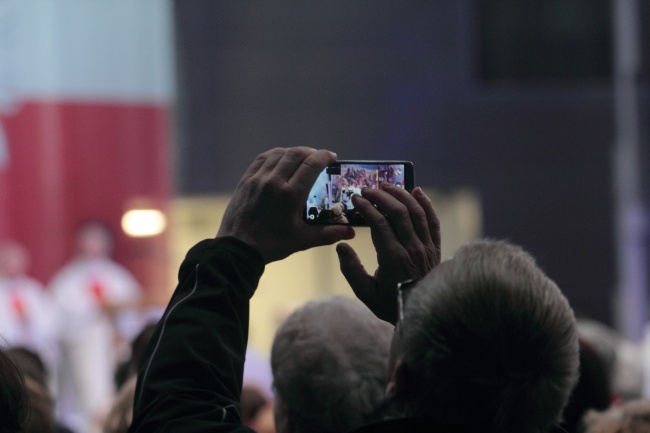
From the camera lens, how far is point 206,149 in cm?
1037

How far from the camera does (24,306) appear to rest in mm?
6574

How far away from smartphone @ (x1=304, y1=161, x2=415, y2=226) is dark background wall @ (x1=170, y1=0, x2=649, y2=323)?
8.99 meters

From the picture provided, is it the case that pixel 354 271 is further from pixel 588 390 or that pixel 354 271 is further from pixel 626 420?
pixel 588 390

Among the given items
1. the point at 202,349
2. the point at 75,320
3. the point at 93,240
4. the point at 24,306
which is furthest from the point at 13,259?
the point at 202,349

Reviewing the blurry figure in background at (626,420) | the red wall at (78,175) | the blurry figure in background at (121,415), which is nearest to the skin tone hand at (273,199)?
the blurry figure in background at (626,420)

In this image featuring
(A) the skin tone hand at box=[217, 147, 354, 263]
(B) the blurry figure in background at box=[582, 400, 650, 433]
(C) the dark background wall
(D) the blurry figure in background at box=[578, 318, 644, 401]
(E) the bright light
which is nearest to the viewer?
(A) the skin tone hand at box=[217, 147, 354, 263]

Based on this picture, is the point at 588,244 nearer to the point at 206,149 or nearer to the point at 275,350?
the point at 206,149

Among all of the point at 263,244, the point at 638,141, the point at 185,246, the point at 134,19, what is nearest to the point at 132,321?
the point at 134,19

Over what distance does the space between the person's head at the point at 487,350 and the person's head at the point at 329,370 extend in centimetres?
57

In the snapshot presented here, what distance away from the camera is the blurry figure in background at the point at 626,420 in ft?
6.38

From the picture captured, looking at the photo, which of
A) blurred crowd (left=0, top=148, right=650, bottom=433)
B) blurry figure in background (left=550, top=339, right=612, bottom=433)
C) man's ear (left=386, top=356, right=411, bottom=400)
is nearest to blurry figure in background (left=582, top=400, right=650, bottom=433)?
blurry figure in background (left=550, top=339, right=612, bottom=433)

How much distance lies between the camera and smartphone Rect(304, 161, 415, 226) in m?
1.37

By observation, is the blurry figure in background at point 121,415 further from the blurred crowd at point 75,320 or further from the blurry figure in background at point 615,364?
the blurred crowd at point 75,320

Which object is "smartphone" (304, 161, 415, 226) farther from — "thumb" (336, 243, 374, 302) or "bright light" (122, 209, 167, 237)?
"bright light" (122, 209, 167, 237)
